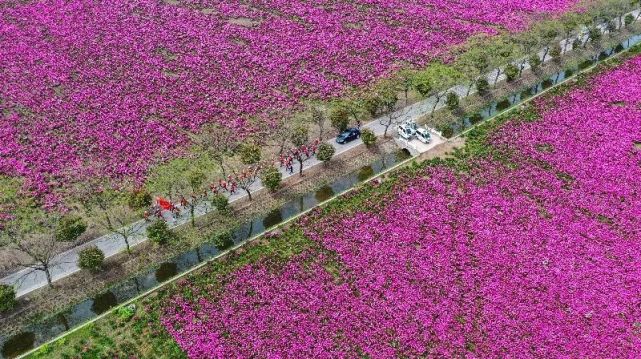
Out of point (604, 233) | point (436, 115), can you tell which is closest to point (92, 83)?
point (436, 115)

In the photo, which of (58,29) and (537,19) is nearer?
(58,29)

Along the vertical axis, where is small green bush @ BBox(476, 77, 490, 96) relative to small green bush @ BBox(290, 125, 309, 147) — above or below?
below

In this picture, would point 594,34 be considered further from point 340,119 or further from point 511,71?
point 340,119

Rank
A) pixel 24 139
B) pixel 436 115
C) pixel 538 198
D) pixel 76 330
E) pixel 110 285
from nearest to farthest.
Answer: pixel 76 330 → pixel 110 285 → pixel 538 198 → pixel 24 139 → pixel 436 115

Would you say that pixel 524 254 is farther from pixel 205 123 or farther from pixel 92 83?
pixel 92 83

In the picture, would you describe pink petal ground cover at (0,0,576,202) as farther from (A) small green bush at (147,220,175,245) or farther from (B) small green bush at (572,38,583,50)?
(A) small green bush at (147,220,175,245)

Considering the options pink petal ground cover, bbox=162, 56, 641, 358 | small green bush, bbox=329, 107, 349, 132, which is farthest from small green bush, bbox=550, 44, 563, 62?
small green bush, bbox=329, 107, 349, 132
